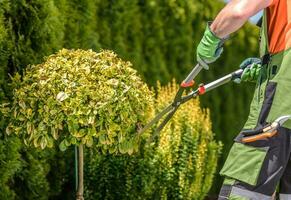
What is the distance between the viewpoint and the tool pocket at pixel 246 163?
127 inches

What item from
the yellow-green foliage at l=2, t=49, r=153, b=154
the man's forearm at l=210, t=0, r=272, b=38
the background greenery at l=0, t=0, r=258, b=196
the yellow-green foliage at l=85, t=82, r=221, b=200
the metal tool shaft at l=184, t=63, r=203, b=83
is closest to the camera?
the man's forearm at l=210, t=0, r=272, b=38

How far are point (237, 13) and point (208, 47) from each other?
0.97 ft

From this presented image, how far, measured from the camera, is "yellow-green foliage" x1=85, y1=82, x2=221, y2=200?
5.26 m

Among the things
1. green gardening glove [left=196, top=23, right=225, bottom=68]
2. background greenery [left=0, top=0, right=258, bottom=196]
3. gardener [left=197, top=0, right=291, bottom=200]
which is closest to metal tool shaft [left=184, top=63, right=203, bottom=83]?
green gardening glove [left=196, top=23, right=225, bottom=68]

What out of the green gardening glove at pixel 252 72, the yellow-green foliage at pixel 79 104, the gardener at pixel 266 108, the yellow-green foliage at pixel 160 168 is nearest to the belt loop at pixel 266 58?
the gardener at pixel 266 108

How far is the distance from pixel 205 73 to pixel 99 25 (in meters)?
1.58

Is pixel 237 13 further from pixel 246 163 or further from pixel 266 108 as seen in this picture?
pixel 246 163

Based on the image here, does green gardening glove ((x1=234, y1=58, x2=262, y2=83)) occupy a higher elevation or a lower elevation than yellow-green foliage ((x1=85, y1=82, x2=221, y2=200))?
higher

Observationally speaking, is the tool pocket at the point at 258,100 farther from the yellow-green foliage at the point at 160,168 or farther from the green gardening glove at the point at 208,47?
the yellow-green foliage at the point at 160,168

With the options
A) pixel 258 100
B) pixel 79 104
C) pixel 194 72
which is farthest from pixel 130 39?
pixel 258 100

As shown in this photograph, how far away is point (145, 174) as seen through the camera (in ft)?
17.2

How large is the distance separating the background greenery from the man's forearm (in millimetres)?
1926

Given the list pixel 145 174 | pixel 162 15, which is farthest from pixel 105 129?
pixel 162 15

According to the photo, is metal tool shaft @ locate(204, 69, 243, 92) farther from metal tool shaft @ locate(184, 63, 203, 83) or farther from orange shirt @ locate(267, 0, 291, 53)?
orange shirt @ locate(267, 0, 291, 53)
